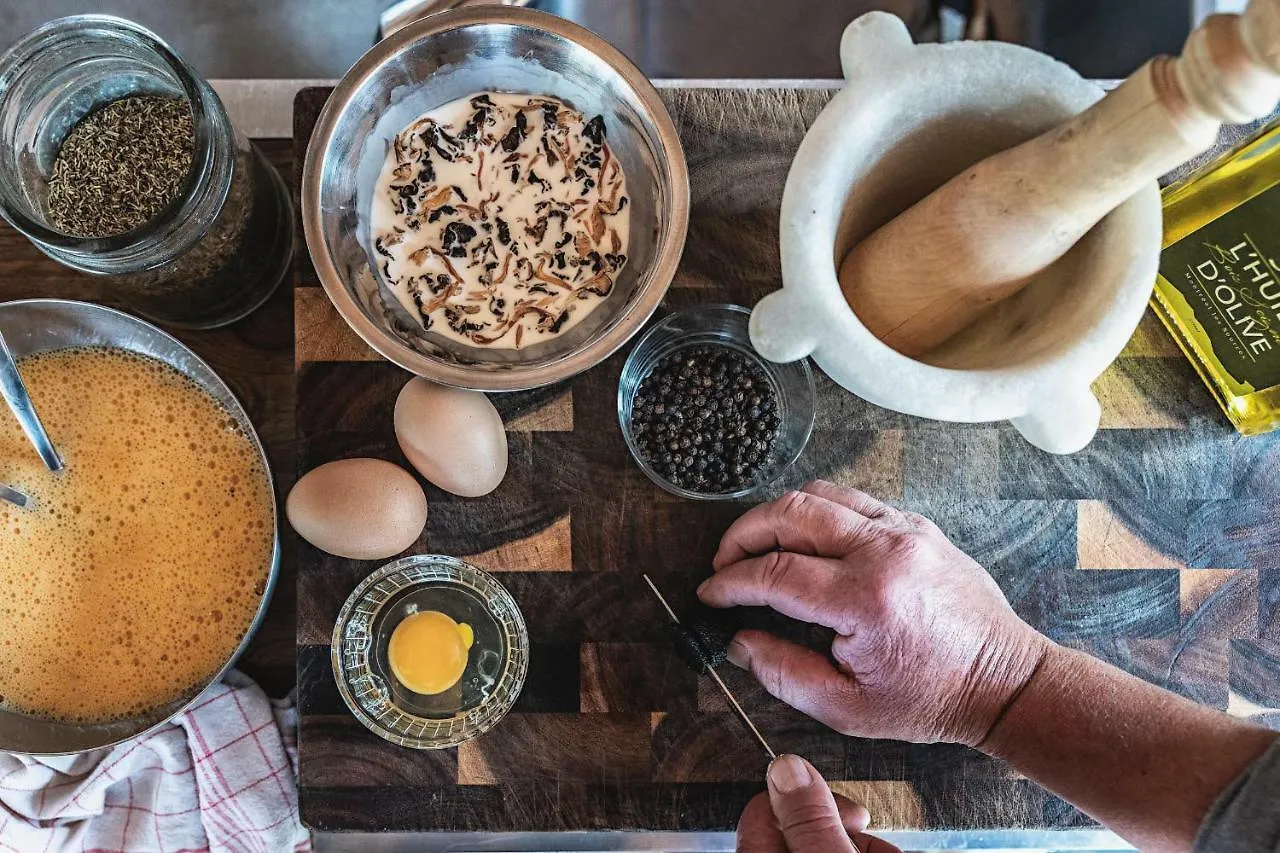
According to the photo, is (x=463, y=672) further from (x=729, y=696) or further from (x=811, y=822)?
(x=811, y=822)

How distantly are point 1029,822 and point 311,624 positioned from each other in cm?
90

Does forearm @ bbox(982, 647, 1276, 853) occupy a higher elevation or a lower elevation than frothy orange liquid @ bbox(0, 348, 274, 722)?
higher

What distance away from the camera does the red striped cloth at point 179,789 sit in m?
1.22

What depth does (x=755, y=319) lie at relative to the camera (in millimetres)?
877

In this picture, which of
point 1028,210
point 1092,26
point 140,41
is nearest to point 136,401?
point 140,41

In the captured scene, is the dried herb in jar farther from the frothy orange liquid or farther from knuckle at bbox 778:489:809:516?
knuckle at bbox 778:489:809:516

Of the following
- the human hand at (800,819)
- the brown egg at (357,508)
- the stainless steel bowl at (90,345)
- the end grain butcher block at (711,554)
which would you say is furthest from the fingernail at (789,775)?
the stainless steel bowl at (90,345)

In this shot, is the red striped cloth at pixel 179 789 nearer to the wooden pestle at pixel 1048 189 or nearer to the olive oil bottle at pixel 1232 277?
the wooden pestle at pixel 1048 189

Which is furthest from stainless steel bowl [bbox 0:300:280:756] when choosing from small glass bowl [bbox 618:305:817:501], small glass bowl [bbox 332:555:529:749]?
small glass bowl [bbox 618:305:817:501]

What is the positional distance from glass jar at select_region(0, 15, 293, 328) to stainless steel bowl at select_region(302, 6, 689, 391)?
114mm

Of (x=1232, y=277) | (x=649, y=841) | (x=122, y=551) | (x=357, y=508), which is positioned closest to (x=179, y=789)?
(x=122, y=551)

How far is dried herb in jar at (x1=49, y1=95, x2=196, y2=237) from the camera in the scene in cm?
108

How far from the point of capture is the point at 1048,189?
77 cm

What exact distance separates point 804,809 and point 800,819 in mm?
11
